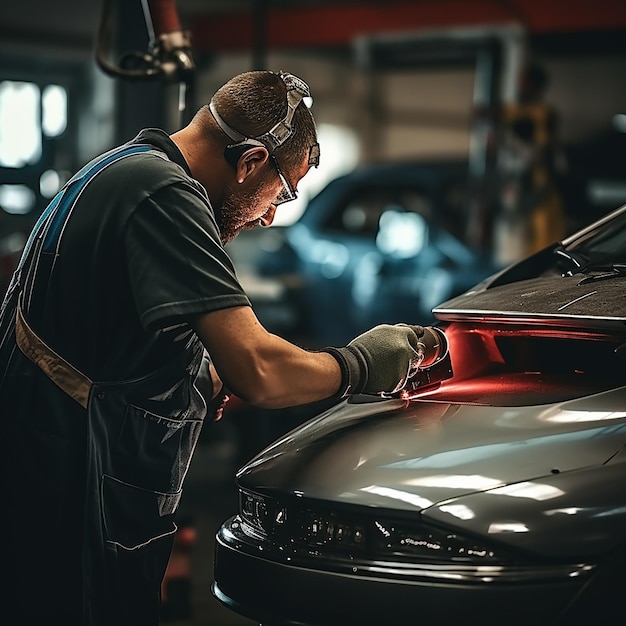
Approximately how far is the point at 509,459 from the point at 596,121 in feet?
47.4

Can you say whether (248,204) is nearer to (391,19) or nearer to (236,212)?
(236,212)

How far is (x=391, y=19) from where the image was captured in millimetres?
13539

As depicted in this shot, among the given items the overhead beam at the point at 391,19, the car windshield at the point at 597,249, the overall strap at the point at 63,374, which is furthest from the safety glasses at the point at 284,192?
the overhead beam at the point at 391,19

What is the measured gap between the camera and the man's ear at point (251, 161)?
2354 millimetres

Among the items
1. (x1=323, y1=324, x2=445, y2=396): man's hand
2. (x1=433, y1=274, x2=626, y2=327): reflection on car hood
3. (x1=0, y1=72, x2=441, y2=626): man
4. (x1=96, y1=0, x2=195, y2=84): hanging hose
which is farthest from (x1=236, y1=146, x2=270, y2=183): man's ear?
(x1=96, y1=0, x2=195, y2=84): hanging hose

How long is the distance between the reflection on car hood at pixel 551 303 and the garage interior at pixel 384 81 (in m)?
4.57

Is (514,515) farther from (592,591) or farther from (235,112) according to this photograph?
(235,112)

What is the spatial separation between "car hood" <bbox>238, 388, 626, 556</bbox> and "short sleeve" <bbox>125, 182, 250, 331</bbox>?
1.48 feet

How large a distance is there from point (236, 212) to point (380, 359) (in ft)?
1.47

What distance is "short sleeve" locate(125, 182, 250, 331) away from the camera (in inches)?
82.0

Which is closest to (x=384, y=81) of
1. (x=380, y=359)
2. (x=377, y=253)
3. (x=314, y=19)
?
(x=314, y=19)

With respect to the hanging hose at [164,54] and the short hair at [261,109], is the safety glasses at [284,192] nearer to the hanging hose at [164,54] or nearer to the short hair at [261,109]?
the short hair at [261,109]

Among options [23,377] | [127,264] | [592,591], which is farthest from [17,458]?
[592,591]

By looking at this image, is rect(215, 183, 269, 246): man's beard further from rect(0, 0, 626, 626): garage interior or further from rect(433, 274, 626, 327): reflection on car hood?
rect(0, 0, 626, 626): garage interior
